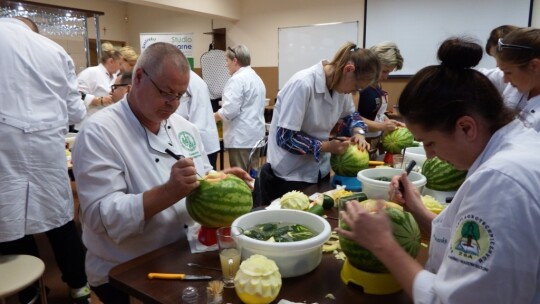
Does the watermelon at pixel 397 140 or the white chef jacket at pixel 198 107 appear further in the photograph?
the white chef jacket at pixel 198 107

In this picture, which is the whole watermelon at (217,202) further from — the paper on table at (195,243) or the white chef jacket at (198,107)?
the white chef jacket at (198,107)

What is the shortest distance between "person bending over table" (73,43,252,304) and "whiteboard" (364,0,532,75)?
17.0ft

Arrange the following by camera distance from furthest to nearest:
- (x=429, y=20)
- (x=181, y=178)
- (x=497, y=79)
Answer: (x=429, y=20) < (x=497, y=79) < (x=181, y=178)

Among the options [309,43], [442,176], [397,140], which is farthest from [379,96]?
[309,43]

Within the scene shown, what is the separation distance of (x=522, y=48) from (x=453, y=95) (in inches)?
66.7

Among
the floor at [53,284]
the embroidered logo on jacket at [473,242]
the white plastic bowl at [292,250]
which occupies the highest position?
the embroidered logo on jacket at [473,242]

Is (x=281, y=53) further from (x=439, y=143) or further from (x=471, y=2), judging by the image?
(x=439, y=143)

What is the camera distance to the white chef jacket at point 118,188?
1419 millimetres

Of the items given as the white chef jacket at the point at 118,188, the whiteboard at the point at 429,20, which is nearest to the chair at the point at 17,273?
the white chef jacket at the point at 118,188

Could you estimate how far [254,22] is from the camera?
26.1ft

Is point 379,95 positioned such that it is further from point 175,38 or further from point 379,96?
point 175,38

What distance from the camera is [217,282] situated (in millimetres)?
1138

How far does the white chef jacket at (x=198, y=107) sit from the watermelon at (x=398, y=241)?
2786 millimetres

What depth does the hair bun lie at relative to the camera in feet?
3.38
